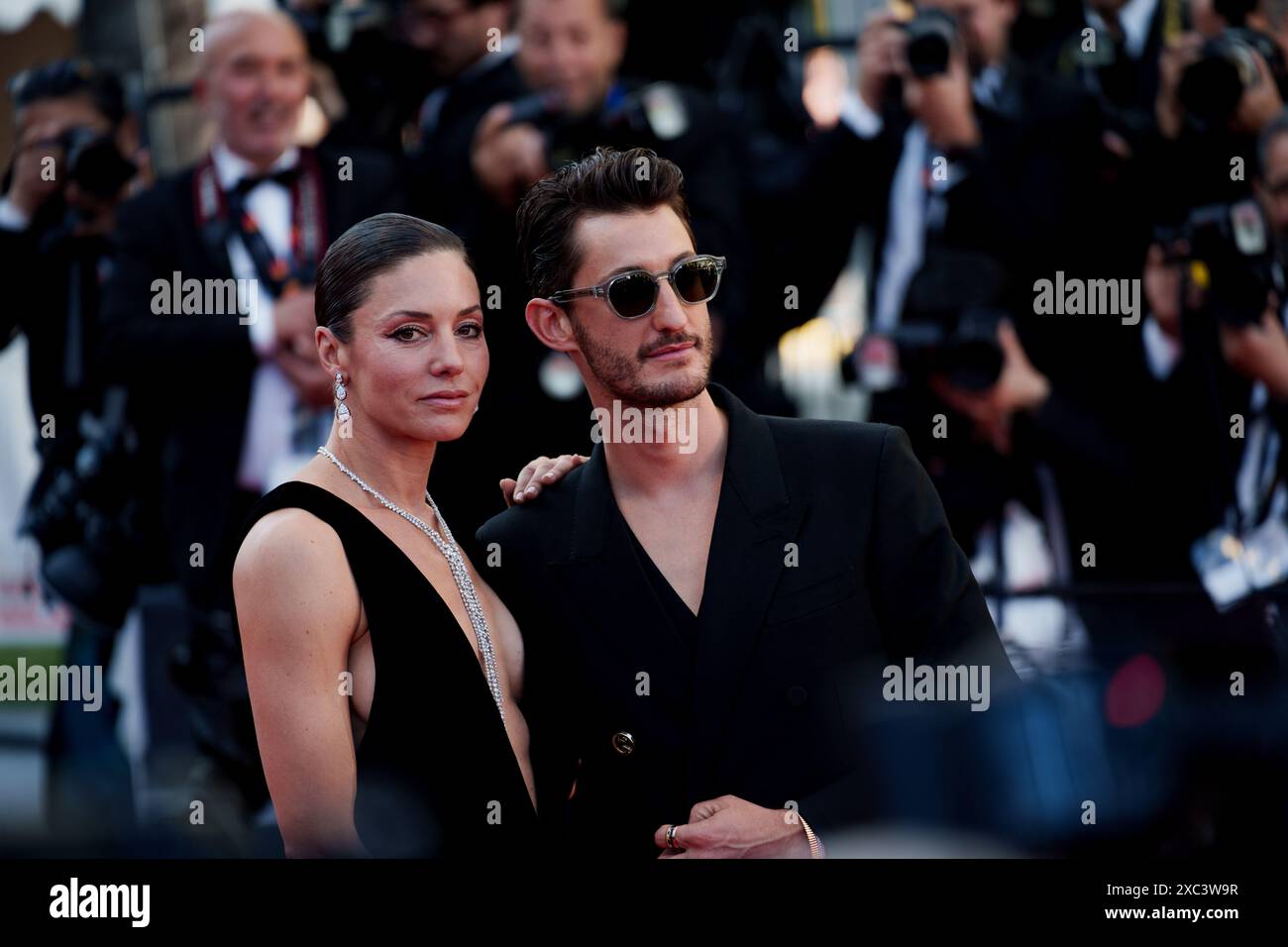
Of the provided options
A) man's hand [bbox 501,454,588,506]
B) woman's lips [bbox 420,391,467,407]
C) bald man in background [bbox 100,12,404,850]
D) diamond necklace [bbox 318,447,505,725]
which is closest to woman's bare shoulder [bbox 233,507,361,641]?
diamond necklace [bbox 318,447,505,725]

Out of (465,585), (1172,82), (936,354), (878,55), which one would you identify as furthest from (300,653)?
(1172,82)

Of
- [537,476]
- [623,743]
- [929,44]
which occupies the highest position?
[929,44]

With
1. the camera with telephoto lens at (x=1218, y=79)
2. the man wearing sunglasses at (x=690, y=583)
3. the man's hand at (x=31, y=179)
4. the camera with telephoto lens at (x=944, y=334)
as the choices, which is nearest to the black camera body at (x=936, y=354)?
the camera with telephoto lens at (x=944, y=334)

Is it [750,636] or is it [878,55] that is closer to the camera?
[750,636]

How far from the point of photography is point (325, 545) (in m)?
2.87

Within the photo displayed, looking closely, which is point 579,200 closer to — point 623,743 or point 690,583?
point 690,583

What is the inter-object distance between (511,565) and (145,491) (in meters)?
1.92

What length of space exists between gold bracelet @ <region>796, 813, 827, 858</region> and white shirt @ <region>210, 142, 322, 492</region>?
77.1 inches

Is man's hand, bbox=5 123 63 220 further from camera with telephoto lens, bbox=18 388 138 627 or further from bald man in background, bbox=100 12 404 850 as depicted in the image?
camera with telephoto lens, bbox=18 388 138 627

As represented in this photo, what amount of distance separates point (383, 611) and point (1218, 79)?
2.73 meters

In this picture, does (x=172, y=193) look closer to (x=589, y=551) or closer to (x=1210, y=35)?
(x=589, y=551)

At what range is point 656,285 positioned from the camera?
10.3 ft

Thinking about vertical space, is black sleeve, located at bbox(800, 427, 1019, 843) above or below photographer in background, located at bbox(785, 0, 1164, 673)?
below

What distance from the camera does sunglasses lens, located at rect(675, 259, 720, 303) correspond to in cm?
312
